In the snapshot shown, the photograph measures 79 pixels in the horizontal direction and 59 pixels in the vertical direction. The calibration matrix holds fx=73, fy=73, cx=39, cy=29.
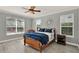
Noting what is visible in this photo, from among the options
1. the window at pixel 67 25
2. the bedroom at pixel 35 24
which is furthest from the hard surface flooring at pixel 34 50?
the window at pixel 67 25

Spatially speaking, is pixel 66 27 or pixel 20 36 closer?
pixel 66 27

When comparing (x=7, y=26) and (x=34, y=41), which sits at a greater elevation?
(x=7, y=26)

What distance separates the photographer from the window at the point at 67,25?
4.94 meters

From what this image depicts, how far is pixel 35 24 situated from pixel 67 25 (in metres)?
4.15

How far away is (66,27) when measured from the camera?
211 inches

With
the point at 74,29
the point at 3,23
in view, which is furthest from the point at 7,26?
the point at 74,29

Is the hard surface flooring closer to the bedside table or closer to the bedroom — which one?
the bedroom

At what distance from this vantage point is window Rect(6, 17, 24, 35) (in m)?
6.40

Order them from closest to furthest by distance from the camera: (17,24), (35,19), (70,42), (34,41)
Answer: (34,41), (70,42), (17,24), (35,19)

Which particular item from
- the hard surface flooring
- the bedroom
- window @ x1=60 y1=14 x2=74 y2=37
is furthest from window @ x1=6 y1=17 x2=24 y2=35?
window @ x1=60 y1=14 x2=74 y2=37

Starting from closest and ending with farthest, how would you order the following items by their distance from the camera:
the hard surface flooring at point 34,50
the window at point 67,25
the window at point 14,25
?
the hard surface flooring at point 34,50 < the window at point 67,25 < the window at point 14,25

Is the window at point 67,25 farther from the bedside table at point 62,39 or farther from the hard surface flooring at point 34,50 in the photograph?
the hard surface flooring at point 34,50

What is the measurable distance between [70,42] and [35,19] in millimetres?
4856

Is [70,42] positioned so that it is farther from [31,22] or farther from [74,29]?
[31,22]
